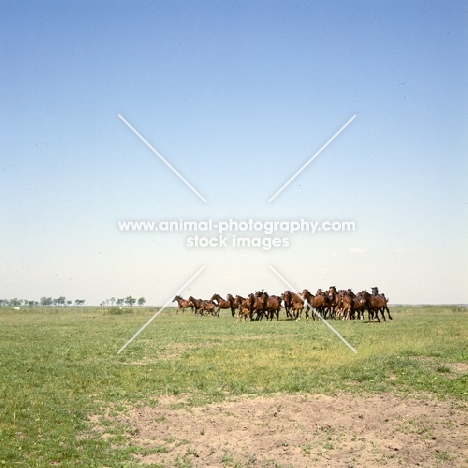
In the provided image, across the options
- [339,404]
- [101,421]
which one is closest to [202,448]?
[101,421]

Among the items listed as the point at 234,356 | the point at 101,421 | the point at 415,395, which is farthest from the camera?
the point at 234,356

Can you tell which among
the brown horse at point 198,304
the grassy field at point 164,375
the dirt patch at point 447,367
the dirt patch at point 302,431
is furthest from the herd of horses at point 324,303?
the dirt patch at point 302,431

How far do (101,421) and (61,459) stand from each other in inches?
75.4

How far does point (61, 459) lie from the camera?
862 centimetres

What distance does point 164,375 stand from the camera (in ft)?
47.6

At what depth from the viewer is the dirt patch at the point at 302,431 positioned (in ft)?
28.3

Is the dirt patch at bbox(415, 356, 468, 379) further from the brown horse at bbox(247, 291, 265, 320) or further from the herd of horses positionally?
the brown horse at bbox(247, 291, 265, 320)

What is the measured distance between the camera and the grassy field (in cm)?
943

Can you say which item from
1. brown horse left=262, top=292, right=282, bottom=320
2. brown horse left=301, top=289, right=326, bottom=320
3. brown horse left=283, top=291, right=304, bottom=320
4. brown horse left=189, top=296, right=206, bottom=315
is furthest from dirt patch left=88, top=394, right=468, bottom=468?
brown horse left=189, top=296, right=206, bottom=315

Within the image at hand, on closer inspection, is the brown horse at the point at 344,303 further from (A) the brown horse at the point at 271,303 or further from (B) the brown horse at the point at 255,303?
(B) the brown horse at the point at 255,303

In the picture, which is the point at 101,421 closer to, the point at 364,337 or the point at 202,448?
the point at 202,448

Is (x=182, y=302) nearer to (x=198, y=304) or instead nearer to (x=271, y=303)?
(x=198, y=304)

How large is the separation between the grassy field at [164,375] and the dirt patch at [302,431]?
0.66 meters

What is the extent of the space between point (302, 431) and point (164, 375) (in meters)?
5.76
